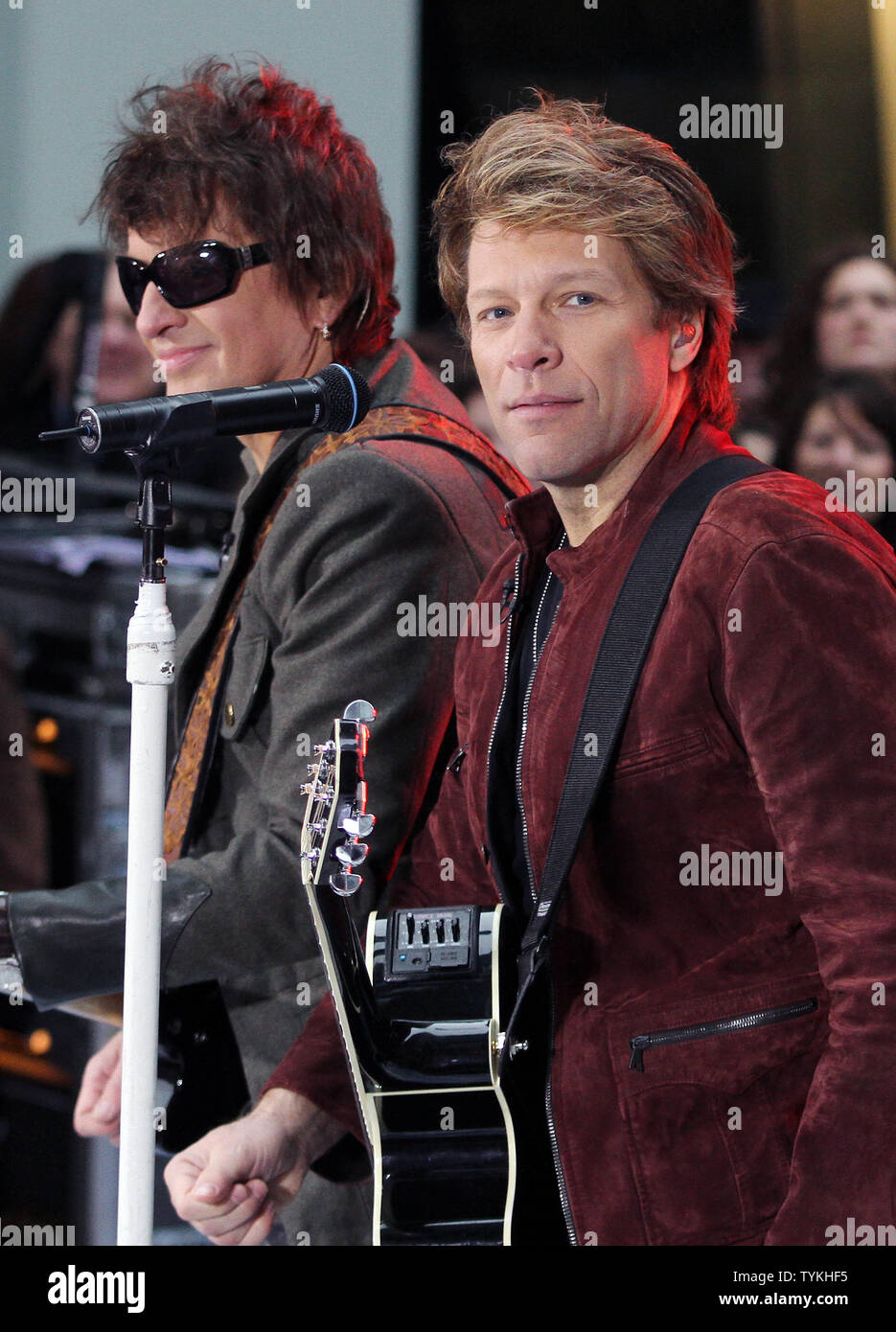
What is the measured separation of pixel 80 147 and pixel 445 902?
2.92 meters

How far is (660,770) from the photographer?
178 centimetres

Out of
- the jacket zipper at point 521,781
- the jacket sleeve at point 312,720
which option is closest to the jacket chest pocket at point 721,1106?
the jacket zipper at point 521,781

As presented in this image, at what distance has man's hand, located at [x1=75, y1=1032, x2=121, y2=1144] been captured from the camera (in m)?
2.53

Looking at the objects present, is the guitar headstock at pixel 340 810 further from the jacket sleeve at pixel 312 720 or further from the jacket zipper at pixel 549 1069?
the jacket sleeve at pixel 312 720

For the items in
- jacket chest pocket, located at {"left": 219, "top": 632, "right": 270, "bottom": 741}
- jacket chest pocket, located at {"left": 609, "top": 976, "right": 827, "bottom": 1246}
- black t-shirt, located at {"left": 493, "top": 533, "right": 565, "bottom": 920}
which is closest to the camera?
jacket chest pocket, located at {"left": 609, "top": 976, "right": 827, "bottom": 1246}

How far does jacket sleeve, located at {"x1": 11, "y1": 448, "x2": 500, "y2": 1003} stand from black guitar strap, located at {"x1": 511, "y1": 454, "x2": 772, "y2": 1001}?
468mm

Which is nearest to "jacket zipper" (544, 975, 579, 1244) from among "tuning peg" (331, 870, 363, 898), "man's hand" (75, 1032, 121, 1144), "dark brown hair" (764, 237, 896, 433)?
"tuning peg" (331, 870, 363, 898)

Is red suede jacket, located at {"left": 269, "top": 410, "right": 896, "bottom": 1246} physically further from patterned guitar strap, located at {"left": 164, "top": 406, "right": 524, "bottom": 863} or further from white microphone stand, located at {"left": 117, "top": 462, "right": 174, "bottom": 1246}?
patterned guitar strap, located at {"left": 164, "top": 406, "right": 524, "bottom": 863}

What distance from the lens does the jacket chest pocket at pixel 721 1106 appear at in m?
1.73

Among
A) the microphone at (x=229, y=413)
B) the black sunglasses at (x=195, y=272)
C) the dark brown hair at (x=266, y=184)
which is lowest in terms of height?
the microphone at (x=229, y=413)

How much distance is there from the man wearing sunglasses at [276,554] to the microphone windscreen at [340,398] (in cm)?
35

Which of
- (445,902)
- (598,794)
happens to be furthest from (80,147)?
(598,794)

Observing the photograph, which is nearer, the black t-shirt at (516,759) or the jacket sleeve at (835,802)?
the jacket sleeve at (835,802)
